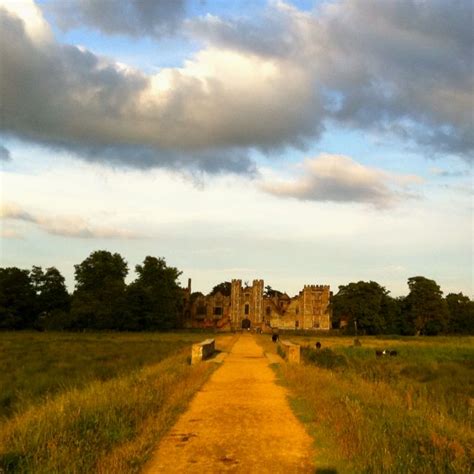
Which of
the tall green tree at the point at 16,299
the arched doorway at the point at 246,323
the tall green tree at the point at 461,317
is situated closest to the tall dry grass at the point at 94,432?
the tall green tree at the point at 16,299

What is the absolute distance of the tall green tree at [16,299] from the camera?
80.1 meters

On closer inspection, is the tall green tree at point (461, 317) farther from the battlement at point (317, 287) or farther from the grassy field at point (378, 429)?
the grassy field at point (378, 429)

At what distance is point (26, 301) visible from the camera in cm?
8406

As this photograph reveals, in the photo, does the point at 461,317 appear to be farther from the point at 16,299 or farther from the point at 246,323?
the point at 16,299

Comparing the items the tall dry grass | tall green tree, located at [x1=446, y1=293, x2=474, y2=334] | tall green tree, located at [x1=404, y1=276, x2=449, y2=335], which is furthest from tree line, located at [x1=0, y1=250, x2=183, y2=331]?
the tall dry grass

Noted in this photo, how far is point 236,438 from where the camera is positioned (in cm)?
973

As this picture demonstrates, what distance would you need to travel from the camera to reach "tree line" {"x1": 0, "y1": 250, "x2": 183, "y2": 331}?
79.6m

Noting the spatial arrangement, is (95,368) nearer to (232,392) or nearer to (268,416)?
(232,392)

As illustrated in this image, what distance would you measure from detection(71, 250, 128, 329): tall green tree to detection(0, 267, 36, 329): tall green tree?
23.5 feet

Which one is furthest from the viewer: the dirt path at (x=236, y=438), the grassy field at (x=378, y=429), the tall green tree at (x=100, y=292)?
the tall green tree at (x=100, y=292)

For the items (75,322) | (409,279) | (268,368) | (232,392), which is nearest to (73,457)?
(232,392)

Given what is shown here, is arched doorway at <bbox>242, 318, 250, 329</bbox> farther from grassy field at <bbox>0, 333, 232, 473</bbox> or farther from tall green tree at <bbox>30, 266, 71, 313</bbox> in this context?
grassy field at <bbox>0, 333, 232, 473</bbox>

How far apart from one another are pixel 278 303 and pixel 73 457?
4273 inches

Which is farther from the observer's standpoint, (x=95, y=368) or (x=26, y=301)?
(x=26, y=301)
